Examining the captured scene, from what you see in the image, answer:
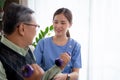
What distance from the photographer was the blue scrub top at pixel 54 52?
203 centimetres

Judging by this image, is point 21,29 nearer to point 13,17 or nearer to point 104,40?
point 13,17

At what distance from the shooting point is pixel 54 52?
6.81 feet

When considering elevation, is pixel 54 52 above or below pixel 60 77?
above

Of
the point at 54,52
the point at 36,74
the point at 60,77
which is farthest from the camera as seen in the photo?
the point at 54,52

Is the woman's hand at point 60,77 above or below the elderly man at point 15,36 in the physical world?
below

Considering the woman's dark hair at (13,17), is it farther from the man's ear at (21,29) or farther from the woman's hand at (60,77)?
the woman's hand at (60,77)

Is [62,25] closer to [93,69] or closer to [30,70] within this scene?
[93,69]

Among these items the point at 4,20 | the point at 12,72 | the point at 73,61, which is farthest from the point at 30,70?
the point at 73,61

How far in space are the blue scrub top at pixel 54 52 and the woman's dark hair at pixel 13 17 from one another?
750 millimetres

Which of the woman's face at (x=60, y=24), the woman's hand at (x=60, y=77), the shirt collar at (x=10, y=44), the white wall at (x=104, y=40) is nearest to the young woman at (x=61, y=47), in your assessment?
the woman's face at (x=60, y=24)

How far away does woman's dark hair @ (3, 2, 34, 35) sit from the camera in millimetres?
1280

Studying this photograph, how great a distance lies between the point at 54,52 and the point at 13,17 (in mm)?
854

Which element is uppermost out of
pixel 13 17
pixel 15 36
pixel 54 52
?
pixel 13 17

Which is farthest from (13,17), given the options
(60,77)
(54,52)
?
(54,52)
